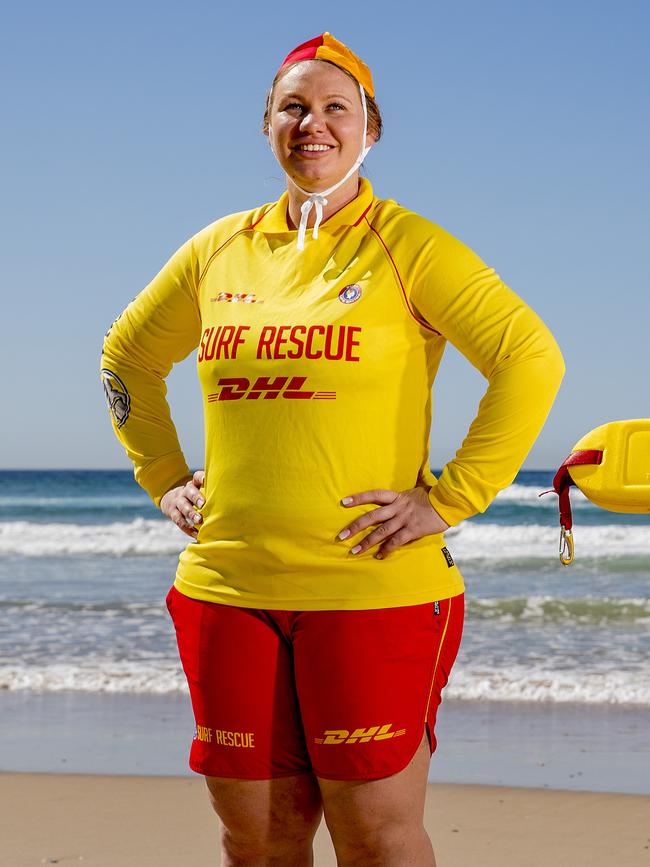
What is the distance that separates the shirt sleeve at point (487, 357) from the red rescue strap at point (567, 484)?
106 millimetres

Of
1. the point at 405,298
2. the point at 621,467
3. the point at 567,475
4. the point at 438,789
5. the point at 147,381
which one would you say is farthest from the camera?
the point at 438,789

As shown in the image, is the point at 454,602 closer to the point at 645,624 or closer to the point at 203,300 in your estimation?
the point at 203,300

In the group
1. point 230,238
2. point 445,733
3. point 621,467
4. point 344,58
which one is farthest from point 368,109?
point 445,733

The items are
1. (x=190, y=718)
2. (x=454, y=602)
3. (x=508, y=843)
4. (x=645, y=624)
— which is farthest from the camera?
(x=645, y=624)

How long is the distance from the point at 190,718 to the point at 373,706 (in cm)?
356

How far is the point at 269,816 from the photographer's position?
2.10 metres

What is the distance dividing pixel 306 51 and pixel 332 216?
33 cm

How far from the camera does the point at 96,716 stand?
547 cm

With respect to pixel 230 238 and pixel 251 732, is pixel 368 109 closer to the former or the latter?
pixel 230 238

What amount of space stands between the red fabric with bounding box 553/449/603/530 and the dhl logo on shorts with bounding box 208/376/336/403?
421 millimetres

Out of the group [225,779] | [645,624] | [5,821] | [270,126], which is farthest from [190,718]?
[645,624]

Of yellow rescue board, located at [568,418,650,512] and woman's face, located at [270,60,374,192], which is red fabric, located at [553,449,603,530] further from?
woman's face, located at [270,60,374,192]

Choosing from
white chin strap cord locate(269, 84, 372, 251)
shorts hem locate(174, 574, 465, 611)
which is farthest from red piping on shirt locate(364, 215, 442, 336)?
shorts hem locate(174, 574, 465, 611)

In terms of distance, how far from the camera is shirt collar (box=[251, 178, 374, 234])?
2.14m
